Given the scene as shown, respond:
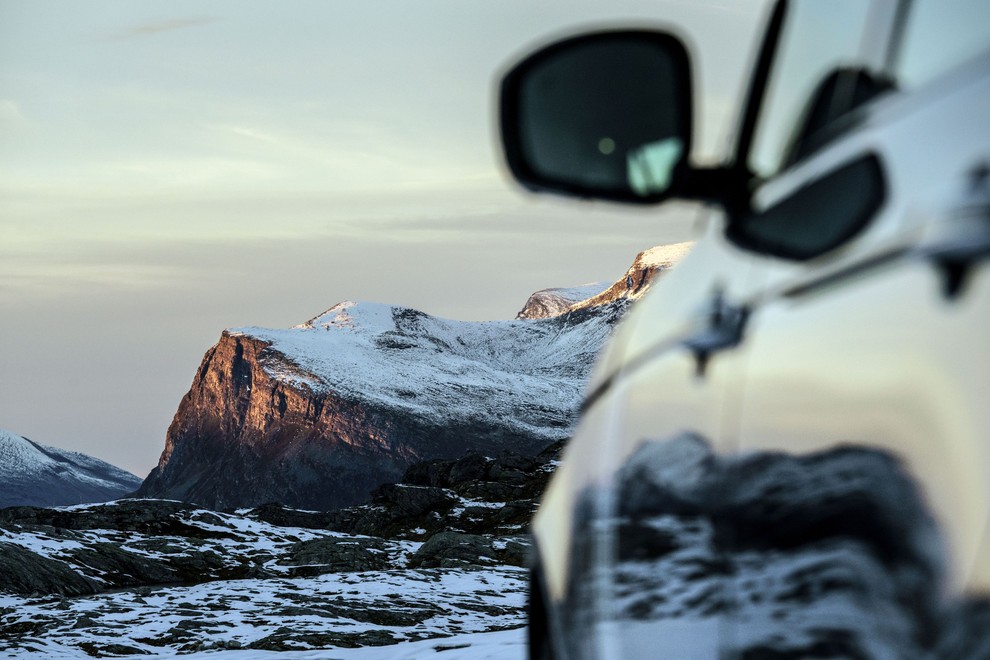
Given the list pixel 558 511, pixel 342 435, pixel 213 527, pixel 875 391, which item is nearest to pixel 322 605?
pixel 558 511

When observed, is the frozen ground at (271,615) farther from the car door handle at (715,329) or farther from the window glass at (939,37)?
the window glass at (939,37)

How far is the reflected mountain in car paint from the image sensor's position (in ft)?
3.76

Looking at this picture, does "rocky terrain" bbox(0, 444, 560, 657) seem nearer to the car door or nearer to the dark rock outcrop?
the car door

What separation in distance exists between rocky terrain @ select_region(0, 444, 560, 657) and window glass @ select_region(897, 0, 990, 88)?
601 inches

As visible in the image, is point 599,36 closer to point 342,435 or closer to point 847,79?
point 847,79

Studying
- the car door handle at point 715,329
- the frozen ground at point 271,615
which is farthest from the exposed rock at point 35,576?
the car door handle at point 715,329

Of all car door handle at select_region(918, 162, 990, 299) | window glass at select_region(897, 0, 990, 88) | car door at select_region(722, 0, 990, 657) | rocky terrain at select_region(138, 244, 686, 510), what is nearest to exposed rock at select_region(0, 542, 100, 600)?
car door at select_region(722, 0, 990, 657)

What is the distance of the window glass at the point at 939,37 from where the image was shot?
1.29m

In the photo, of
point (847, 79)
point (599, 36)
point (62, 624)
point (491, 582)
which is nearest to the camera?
point (847, 79)

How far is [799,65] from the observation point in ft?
5.98

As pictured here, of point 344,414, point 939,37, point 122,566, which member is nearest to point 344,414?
point 344,414

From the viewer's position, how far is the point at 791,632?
144cm

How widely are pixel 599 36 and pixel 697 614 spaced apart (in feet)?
3.09

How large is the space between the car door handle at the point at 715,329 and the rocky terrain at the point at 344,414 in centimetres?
15737
